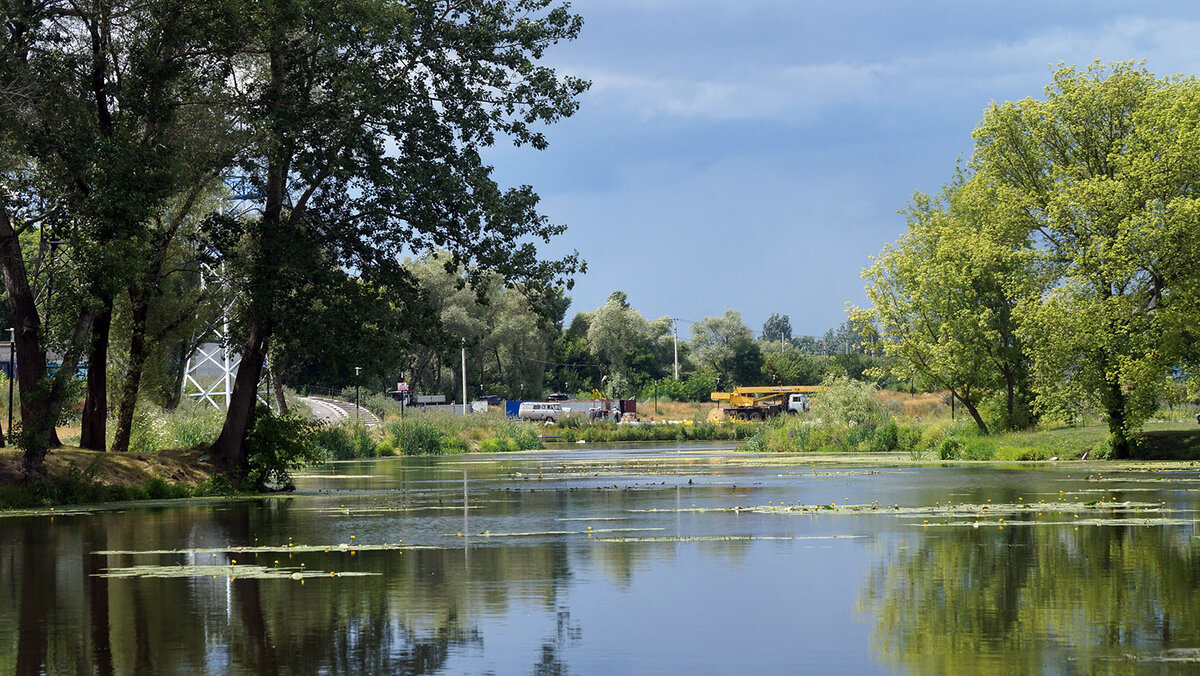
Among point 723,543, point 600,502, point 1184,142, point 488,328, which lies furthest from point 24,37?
point 488,328

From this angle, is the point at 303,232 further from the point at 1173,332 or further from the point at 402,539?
the point at 1173,332

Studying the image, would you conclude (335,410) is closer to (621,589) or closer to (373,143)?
(373,143)

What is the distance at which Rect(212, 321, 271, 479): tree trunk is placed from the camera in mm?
31266

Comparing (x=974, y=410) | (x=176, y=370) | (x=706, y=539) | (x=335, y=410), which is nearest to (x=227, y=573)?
(x=706, y=539)

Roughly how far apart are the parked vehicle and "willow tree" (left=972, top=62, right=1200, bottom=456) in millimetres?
67337

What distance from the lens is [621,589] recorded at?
1211 centimetres

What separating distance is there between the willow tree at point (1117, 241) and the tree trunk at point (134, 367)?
27785mm

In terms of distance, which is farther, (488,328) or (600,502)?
(488,328)

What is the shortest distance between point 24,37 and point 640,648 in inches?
904

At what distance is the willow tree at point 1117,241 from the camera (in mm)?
39375

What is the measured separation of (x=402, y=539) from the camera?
698 inches

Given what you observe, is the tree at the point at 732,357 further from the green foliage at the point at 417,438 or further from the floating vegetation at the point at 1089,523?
the floating vegetation at the point at 1089,523

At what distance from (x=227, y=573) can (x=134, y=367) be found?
21.2 m

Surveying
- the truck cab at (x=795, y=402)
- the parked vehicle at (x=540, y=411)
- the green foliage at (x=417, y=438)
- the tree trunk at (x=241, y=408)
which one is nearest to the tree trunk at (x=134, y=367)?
the tree trunk at (x=241, y=408)
